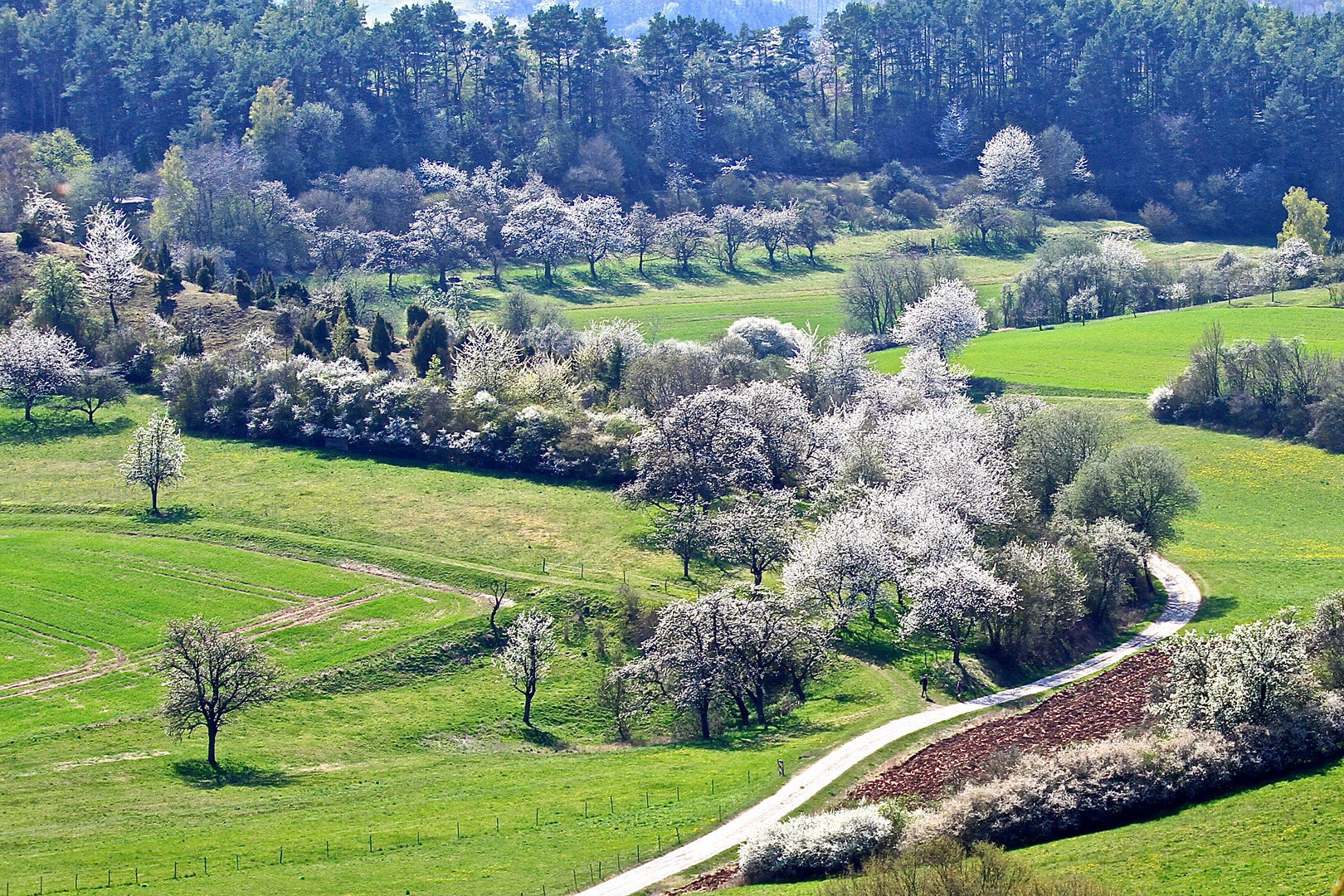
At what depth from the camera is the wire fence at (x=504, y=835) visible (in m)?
47.6

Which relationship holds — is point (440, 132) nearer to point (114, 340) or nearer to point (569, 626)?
point (114, 340)

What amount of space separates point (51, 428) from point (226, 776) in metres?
56.2

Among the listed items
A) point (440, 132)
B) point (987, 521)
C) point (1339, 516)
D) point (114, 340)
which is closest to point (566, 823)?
point (987, 521)

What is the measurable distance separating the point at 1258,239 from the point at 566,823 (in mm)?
159931

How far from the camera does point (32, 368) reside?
353 feet

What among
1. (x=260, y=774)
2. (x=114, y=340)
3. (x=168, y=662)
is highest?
(x=114, y=340)

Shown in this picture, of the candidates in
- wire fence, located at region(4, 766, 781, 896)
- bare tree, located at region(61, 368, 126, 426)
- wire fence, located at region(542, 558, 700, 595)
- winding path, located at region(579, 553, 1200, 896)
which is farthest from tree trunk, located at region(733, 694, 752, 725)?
bare tree, located at region(61, 368, 126, 426)

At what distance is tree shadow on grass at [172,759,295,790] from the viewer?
58.4 meters

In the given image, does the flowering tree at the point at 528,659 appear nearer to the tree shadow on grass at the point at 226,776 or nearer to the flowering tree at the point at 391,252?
the tree shadow on grass at the point at 226,776

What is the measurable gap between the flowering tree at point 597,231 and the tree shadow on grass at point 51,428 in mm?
64957

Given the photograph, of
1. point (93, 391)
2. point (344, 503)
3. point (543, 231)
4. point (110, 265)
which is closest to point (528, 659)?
point (344, 503)

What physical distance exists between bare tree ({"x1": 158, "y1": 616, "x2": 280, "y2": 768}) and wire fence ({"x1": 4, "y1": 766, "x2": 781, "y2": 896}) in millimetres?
11654

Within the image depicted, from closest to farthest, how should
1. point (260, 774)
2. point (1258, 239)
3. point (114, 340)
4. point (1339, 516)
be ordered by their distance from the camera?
point (260, 774) < point (1339, 516) < point (114, 340) < point (1258, 239)

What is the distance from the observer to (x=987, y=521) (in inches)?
3228
